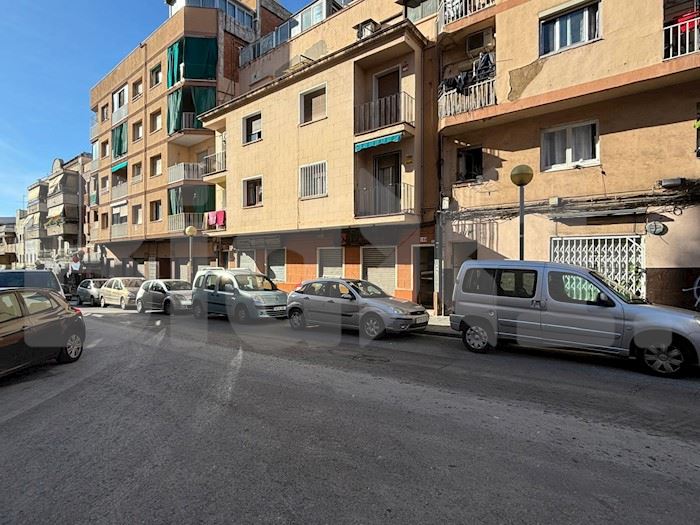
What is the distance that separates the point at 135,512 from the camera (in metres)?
2.70

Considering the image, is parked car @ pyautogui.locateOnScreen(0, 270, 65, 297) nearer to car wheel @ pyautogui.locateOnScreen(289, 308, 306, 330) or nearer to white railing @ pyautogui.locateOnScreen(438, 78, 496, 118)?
car wheel @ pyautogui.locateOnScreen(289, 308, 306, 330)

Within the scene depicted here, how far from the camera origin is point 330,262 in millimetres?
16422

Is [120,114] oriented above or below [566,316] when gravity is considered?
above

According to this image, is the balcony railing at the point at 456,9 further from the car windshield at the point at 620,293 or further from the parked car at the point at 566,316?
the car windshield at the point at 620,293

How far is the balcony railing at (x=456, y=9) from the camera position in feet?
40.9

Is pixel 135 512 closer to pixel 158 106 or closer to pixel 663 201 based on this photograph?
pixel 663 201

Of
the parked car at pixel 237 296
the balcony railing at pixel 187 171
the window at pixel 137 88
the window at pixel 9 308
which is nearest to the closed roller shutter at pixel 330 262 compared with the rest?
the parked car at pixel 237 296

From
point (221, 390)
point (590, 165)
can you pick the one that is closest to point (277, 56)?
point (590, 165)

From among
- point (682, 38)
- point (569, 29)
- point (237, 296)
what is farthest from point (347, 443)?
point (569, 29)

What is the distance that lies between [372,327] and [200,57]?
20473 millimetres

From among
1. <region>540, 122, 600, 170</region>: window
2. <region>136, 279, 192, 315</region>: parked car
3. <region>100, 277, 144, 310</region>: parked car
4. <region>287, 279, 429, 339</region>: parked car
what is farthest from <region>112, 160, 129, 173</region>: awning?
<region>540, 122, 600, 170</region>: window

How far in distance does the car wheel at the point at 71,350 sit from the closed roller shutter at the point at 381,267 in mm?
9669

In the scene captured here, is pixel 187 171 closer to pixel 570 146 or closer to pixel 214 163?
pixel 214 163

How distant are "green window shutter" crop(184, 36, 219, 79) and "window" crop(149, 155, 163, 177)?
19.0ft
